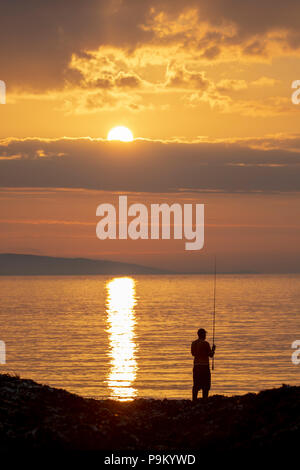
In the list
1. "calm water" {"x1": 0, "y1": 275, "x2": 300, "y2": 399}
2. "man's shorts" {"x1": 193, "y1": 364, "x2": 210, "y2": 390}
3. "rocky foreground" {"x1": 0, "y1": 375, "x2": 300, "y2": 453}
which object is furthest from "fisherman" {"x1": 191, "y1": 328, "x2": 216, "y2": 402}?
"calm water" {"x1": 0, "y1": 275, "x2": 300, "y2": 399}

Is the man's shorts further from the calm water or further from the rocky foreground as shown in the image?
the calm water

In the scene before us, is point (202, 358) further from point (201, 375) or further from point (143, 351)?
point (143, 351)

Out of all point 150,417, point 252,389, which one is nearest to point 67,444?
point 150,417

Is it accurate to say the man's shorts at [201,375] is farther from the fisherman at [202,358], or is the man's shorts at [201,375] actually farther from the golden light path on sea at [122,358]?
the golden light path on sea at [122,358]

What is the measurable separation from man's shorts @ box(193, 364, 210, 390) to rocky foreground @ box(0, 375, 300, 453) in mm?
1004

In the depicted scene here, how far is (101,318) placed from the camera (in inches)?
4761

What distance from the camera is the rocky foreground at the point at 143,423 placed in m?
14.4

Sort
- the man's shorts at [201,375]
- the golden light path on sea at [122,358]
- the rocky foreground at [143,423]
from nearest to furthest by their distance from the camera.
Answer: the rocky foreground at [143,423], the man's shorts at [201,375], the golden light path on sea at [122,358]

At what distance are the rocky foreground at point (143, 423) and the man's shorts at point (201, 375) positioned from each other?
3.29 ft

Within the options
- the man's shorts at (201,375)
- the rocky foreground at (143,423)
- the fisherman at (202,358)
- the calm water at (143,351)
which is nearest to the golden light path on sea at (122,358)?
the calm water at (143,351)

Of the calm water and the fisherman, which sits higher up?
the calm water

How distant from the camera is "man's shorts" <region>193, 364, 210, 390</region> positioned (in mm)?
20312
